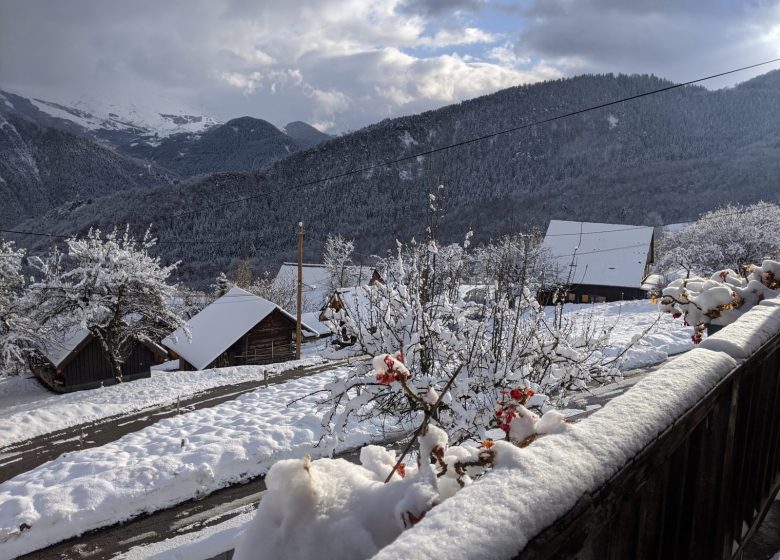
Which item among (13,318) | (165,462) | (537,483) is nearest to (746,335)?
(537,483)

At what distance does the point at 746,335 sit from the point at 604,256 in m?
42.1

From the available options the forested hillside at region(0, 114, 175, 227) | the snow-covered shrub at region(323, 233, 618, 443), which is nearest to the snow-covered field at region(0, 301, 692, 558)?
the snow-covered shrub at region(323, 233, 618, 443)

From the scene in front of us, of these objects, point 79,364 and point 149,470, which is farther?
point 79,364

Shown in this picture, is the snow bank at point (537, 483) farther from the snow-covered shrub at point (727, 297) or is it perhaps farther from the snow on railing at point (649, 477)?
the snow-covered shrub at point (727, 297)

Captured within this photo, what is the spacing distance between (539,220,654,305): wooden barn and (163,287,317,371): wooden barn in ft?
70.3

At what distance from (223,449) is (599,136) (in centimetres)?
15533

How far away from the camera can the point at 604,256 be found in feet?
134

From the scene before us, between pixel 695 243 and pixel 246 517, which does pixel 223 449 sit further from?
pixel 695 243

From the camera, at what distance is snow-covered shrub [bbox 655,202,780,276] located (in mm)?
32906

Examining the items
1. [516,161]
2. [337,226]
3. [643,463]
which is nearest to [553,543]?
[643,463]

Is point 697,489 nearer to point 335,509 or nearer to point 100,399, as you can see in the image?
point 335,509

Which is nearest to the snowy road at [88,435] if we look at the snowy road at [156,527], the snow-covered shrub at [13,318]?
the snowy road at [156,527]

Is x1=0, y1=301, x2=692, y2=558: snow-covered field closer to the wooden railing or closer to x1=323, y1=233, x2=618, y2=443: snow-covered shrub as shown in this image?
x1=323, y1=233, x2=618, y2=443: snow-covered shrub

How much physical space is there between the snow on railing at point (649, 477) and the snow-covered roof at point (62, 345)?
91.5 ft
